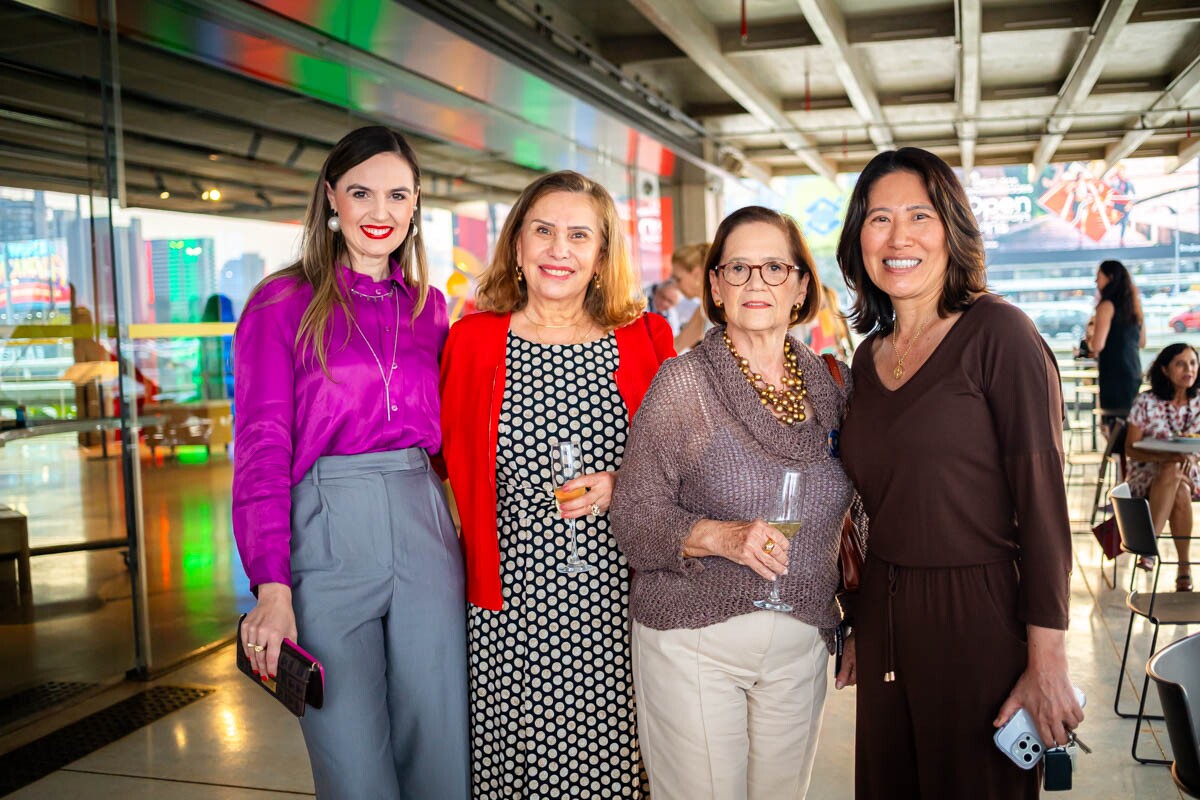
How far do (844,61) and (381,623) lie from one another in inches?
328

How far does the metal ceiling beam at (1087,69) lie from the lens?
7742 millimetres

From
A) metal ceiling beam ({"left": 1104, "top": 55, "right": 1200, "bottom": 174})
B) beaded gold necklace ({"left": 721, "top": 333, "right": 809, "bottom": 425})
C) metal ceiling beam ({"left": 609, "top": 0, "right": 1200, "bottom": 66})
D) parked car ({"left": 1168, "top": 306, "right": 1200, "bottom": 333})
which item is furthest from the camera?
parked car ({"left": 1168, "top": 306, "right": 1200, "bottom": 333})

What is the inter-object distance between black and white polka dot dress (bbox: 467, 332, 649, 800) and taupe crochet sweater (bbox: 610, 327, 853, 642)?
0.20m

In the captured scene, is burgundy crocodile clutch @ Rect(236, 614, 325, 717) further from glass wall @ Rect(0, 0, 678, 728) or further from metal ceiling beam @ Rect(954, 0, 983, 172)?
metal ceiling beam @ Rect(954, 0, 983, 172)

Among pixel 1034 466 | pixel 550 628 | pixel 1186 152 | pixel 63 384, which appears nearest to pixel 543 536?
pixel 550 628

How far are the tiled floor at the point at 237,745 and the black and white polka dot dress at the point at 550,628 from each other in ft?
4.85

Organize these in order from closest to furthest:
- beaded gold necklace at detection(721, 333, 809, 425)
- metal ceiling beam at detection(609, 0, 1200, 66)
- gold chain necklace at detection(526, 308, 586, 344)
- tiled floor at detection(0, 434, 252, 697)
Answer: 1. beaded gold necklace at detection(721, 333, 809, 425)
2. gold chain necklace at detection(526, 308, 586, 344)
3. tiled floor at detection(0, 434, 252, 697)
4. metal ceiling beam at detection(609, 0, 1200, 66)

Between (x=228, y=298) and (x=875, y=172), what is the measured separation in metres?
4.15

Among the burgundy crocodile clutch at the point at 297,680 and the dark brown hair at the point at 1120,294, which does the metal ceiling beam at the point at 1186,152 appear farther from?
the burgundy crocodile clutch at the point at 297,680

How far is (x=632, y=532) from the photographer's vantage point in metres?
Result: 1.98

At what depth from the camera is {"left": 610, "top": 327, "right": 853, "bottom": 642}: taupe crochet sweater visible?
1937mm

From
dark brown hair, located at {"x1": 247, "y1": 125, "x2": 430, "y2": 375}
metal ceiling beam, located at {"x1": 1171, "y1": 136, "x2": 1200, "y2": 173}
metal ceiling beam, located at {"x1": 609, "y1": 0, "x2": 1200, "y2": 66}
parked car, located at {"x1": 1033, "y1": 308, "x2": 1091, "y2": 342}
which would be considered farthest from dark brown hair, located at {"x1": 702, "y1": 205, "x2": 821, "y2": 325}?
parked car, located at {"x1": 1033, "y1": 308, "x2": 1091, "y2": 342}

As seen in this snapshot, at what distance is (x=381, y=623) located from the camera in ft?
6.77

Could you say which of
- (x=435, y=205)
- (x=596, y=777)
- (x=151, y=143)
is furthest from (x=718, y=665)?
(x=435, y=205)
